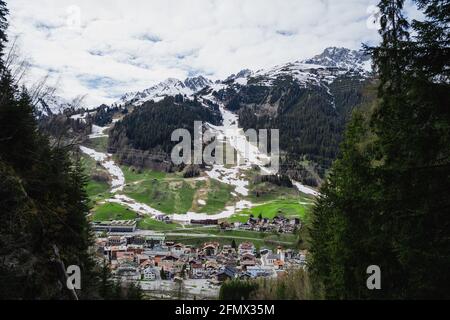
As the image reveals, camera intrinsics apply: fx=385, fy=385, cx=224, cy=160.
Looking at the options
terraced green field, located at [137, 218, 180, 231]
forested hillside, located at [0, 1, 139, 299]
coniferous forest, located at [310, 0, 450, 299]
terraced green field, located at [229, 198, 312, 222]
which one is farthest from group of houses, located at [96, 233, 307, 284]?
coniferous forest, located at [310, 0, 450, 299]

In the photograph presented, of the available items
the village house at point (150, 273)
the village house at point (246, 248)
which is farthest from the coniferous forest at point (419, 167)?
the village house at point (246, 248)

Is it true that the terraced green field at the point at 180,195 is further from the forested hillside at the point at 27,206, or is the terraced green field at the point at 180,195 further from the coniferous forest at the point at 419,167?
the coniferous forest at the point at 419,167

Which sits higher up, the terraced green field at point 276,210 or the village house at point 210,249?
the terraced green field at point 276,210

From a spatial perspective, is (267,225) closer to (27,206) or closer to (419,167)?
(27,206)

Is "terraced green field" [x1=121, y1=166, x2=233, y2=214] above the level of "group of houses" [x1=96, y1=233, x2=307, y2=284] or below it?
above

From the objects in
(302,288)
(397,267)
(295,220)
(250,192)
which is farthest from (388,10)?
(250,192)

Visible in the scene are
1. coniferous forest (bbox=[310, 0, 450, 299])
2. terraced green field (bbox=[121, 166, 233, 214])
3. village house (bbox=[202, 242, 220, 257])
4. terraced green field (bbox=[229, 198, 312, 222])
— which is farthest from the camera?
terraced green field (bbox=[121, 166, 233, 214])

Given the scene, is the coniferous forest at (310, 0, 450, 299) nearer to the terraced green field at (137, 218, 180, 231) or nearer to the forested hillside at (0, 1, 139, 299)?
the forested hillside at (0, 1, 139, 299)
